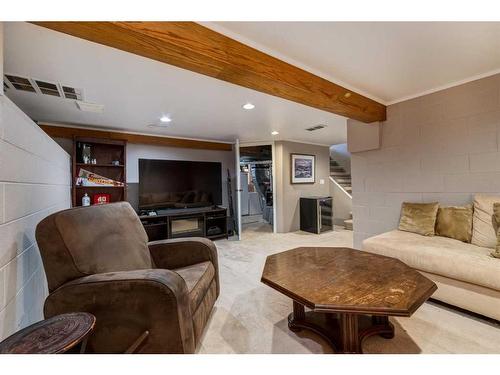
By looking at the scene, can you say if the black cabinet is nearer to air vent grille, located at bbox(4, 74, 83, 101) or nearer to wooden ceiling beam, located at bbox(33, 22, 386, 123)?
wooden ceiling beam, located at bbox(33, 22, 386, 123)

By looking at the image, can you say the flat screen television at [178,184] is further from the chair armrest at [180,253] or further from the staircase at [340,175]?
the staircase at [340,175]

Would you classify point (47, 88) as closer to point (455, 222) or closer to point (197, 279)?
point (197, 279)

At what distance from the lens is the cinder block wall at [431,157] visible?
84.7 inches

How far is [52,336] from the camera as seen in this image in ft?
2.47

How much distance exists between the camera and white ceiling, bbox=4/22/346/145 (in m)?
1.56

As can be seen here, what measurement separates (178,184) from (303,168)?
282 cm

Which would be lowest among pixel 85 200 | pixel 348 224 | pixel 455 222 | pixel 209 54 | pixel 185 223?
pixel 348 224

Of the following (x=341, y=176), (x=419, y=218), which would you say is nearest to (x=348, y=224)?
(x=341, y=176)

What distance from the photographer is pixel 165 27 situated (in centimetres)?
119

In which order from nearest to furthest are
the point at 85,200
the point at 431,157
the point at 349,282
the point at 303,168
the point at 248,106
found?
the point at 349,282 → the point at 431,157 → the point at 248,106 → the point at 85,200 → the point at 303,168

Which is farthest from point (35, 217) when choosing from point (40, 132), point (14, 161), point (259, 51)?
point (259, 51)

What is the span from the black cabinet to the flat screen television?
1.93 meters
